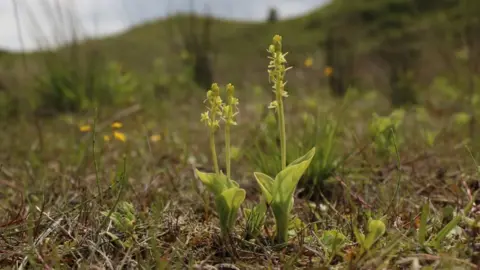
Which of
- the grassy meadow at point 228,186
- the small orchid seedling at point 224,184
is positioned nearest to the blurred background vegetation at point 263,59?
the grassy meadow at point 228,186

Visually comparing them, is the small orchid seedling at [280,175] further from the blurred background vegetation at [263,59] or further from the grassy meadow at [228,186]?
the blurred background vegetation at [263,59]

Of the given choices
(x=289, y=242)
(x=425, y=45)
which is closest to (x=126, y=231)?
Result: (x=289, y=242)

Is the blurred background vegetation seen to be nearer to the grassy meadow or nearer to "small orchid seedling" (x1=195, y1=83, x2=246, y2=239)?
the grassy meadow

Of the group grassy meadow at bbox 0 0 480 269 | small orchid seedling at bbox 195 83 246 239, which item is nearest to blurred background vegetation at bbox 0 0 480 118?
grassy meadow at bbox 0 0 480 269

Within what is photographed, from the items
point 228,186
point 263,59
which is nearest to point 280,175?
point 228,186

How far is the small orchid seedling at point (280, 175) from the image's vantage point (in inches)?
51.0

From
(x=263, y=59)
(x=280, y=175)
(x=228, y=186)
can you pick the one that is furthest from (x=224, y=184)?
(x=263, y=59)

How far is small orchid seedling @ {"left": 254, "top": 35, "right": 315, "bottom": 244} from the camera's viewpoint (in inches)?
51.0

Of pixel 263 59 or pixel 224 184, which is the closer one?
pixel 224 184

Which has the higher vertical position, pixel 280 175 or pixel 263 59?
pixel 263 59

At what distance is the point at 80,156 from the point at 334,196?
148cm

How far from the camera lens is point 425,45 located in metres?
9.65

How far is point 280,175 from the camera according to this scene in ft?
4.28

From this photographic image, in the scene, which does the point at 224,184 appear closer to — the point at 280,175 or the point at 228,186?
the point at 228,186
